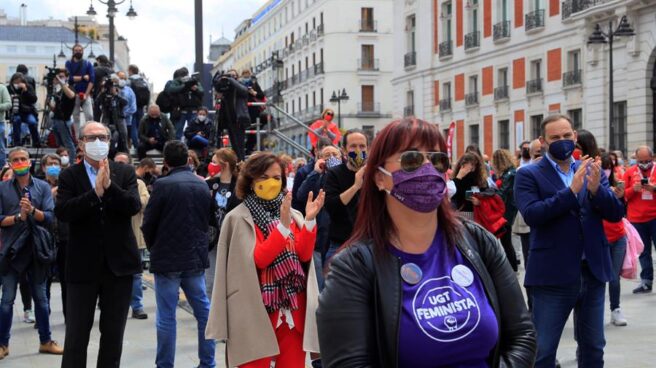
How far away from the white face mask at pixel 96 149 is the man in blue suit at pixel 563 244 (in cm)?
290

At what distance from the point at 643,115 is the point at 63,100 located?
74.5 feet

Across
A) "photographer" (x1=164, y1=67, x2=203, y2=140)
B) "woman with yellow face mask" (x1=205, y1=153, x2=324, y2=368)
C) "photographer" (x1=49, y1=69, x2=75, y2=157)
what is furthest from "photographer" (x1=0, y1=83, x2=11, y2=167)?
"woman with yellow face mask" (x1=205, y1=153, x2=324, y2=368)

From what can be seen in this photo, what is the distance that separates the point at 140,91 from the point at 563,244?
15.7 metres

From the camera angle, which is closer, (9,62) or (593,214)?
(593,214)

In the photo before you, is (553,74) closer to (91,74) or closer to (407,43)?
(407,43)

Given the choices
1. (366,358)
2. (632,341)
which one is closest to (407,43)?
(632,341)

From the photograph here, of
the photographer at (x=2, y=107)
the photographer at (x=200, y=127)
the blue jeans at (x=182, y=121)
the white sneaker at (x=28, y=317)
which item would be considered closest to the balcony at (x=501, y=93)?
the blue jeans at (x=182, y=121)

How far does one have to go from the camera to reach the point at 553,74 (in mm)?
41125

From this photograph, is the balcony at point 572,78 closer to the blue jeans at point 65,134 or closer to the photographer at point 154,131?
the photographer at point 154,131

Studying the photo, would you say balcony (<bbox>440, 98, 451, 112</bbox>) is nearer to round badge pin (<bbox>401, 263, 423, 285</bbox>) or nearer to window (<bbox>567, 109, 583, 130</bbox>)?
window (<bbox>567, 109, 583, 130</bbox>)

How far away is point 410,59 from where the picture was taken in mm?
54188

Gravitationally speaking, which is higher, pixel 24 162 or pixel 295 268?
pixel 24 162

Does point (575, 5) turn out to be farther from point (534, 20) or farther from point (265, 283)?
point (265, 283)

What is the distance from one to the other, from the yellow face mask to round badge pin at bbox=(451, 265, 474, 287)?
339cm
